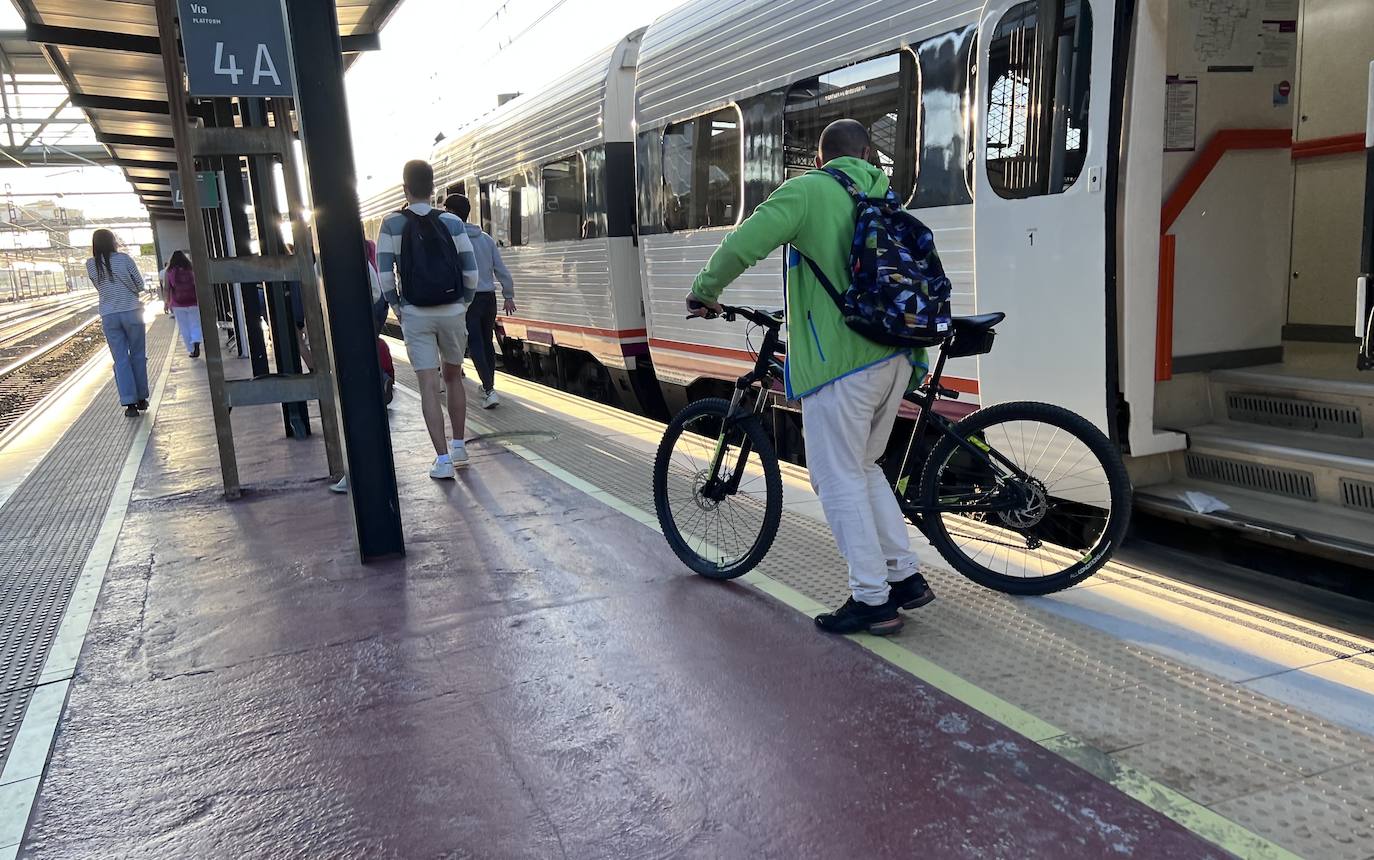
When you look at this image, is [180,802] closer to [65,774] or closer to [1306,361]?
[65,774]

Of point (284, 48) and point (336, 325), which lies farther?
point (284, 48)

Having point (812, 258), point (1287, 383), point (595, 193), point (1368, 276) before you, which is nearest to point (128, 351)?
point (595, 193)

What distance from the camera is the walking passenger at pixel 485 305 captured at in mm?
8258

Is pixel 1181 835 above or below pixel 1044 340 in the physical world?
below

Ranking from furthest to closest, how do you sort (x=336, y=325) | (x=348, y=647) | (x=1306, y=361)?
(x=1306, y=361)
(x=336, y=325)
(x=348, y=647)

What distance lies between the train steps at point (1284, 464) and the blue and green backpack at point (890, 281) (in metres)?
1.77

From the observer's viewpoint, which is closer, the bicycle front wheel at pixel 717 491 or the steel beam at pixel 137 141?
the bicycle front wheel at pixel 717 491

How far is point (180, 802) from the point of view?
8.47 ft

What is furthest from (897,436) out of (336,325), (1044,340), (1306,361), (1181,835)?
(1181,835)

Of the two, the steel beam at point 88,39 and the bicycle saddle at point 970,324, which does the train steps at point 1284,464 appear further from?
the steel beam at point 88,39

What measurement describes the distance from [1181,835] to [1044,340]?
2669 millimetres

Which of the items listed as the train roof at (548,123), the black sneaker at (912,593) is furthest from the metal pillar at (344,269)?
the train roof at (548,123)

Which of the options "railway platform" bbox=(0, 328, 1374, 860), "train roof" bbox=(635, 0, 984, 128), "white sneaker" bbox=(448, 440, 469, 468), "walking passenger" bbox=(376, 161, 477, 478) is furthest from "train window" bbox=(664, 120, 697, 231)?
"railway platform" bbox=(0, 328, 1374, 860)

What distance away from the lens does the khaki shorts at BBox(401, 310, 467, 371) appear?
5.94 metres
